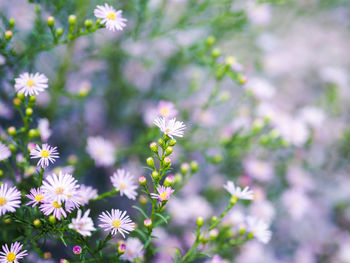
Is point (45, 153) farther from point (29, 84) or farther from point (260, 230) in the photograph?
point (260, 230)

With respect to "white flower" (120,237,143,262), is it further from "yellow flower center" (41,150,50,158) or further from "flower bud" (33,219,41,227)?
"yellow flower center" (41,150,50,158)

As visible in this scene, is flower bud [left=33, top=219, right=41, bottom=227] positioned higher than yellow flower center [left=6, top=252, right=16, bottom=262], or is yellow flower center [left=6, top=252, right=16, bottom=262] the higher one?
→ flower bud [left=33, top=219, right=41, bottom=227]

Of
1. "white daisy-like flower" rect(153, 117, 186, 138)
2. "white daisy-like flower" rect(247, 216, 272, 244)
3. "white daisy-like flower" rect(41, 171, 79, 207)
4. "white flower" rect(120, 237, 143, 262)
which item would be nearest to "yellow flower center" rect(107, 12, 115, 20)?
"white daisy-like flower" rect(153, 117, 186, 138)

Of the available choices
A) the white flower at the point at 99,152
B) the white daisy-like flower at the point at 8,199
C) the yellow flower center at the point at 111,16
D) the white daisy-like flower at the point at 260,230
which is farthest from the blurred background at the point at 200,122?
the white daisy-like flower at the point at 8,199

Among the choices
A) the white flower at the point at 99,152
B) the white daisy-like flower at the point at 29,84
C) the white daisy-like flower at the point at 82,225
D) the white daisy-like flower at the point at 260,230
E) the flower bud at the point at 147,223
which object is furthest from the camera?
the white flower at the point at 99,152

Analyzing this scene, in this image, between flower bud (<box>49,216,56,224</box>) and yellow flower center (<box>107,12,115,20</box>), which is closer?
flower bud (<box>49,216,56,224</box>)

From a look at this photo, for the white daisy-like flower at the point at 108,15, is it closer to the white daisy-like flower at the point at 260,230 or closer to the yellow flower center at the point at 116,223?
the yellow flower center at the point at 116,223

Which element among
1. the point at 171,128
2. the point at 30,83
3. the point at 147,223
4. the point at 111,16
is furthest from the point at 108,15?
the point at 147,223

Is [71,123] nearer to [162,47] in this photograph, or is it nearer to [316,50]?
[162,47]

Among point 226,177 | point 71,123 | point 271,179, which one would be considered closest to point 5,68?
point 71,123
